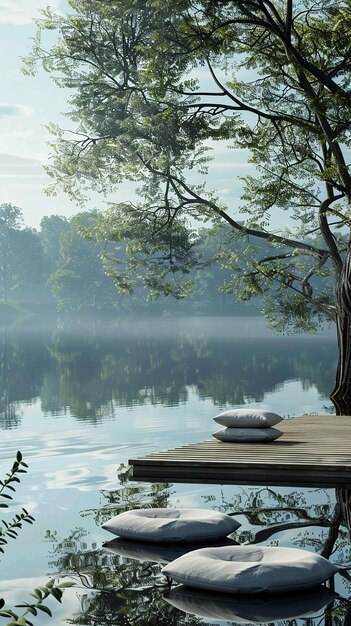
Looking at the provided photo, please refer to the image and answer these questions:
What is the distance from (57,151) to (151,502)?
18695 mm

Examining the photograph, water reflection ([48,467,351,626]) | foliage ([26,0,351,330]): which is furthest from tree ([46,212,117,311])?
water reflection ([48,467,351,626])

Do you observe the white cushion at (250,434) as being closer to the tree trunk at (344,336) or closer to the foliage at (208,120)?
the foliage at (208,120)

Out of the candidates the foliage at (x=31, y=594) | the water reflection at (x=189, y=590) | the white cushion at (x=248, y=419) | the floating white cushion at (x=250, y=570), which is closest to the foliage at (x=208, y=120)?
the white cushion at (x=248, y=419)

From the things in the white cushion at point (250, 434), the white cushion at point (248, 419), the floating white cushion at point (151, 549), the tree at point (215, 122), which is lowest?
the floating white cushion at point (151, 549)

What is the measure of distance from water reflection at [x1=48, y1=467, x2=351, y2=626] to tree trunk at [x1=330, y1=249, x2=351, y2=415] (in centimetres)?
1217

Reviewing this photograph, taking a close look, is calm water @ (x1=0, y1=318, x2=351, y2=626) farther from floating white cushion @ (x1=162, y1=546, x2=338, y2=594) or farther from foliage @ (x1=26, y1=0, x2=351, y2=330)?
foliage @ (x1=26, y1=0, x2=351, y2=330)

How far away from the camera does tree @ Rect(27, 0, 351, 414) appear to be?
19.1m

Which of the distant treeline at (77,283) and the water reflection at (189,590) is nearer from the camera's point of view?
the water reflection at (189,590)

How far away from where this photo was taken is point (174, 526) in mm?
6359

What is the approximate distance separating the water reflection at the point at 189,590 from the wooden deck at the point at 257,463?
0.70 metres

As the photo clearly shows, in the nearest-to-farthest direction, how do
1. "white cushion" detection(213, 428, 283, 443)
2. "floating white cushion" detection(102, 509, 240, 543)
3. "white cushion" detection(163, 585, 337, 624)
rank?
"white cushion" detection(163, 585, 337, 624) → "floating white cushion" detection(102, 509, 240, 543) → "white cushion" detection(213, 428, 283, 443)

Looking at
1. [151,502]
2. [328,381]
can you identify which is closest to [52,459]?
[151,502]

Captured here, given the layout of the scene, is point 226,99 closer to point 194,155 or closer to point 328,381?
point 194,155

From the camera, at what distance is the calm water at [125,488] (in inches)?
201
